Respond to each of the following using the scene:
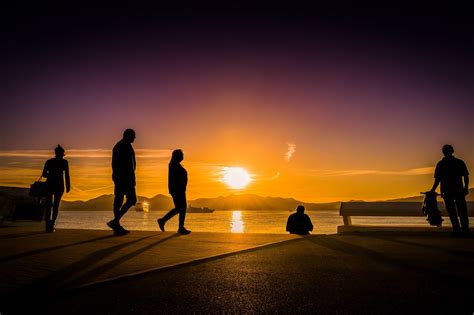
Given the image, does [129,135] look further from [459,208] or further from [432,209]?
[459,208]

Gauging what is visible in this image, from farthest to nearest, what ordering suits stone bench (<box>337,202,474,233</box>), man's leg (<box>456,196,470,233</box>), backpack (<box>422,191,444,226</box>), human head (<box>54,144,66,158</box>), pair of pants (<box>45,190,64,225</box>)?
1. stone bench (<box>337,202,474,233</box>)
2. backpack (<box>422,191,444,226</box>)
3. human head (<box>54,144,66,158</box>)
4. pair of pants (<box>45,190,64,225</box>)
5. man's leg (<box>456,196,470,233</box>)

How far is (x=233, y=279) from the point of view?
4.13 meters

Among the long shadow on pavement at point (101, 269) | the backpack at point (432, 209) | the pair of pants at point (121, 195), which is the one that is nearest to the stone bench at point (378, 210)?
the backpack at point (432, 209)

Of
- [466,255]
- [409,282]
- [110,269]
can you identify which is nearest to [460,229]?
[466,255]

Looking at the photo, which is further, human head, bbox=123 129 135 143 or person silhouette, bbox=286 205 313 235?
person silhouette, bbox=286 205 313 235

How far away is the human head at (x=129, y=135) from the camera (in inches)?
351

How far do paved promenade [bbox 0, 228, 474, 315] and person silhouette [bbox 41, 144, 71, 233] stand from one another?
3072mm

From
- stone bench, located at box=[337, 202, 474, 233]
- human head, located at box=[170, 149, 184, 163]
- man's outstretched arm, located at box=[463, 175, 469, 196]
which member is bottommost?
stone bench, located at box=[337, 202, 474, 233]

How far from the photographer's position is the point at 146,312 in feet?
9.27

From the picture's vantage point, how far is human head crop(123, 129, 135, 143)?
29.3 feet

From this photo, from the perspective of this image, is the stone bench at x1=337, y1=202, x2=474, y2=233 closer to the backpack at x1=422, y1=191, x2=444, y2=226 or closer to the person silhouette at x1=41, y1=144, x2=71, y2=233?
the backpack at x1=422, y1=191, x2=444, y2=226

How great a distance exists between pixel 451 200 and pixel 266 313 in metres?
8.48

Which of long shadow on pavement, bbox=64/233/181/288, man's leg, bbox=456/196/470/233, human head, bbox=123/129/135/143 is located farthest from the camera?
man's leg, bbox=456/196/470/233

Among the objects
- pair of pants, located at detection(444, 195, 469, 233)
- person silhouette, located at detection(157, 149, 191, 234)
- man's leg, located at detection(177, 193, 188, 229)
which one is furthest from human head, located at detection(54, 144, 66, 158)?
pair of pants, located at detection(444, 195, 469, 233)
